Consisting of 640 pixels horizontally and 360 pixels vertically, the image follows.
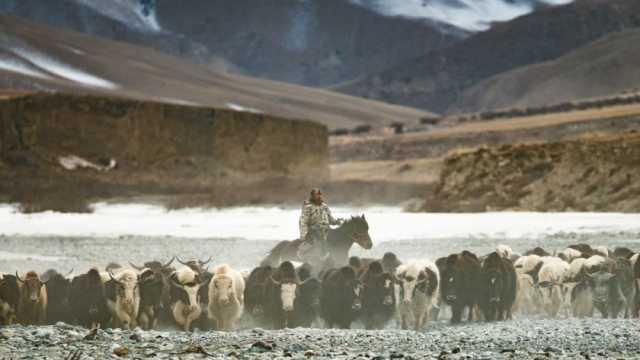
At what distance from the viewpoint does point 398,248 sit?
31125mm

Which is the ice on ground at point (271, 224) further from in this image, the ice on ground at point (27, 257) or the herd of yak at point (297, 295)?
the herd of yak at point (297, 295)

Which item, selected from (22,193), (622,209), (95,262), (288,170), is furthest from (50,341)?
(288,170)

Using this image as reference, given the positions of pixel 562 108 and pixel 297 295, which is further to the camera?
pixel 562 108

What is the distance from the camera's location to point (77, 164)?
49.3 meters

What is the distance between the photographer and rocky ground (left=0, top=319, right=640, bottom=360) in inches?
648

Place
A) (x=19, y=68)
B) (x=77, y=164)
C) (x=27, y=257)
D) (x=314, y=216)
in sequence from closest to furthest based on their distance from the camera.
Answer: (x=314, y=216) → (x=27, y=257) → (x=77, y=164) → (x=19, y=68)

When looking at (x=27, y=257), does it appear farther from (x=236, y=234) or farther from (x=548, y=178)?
(x=548, y=178)

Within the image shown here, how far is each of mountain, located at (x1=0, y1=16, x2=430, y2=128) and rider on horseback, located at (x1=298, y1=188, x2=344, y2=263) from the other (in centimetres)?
7096

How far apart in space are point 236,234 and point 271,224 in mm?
2932

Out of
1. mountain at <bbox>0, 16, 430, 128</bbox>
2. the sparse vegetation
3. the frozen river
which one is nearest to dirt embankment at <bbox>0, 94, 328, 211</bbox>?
the frozen river

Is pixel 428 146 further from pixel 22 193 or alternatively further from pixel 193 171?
pixel 22 193

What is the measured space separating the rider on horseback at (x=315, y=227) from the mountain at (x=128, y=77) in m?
71.0

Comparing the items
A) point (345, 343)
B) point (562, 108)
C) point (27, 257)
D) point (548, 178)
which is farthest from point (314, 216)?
point (562, 108)

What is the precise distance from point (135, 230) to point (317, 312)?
16.8 m
